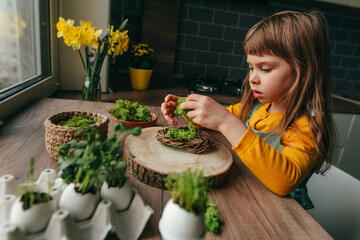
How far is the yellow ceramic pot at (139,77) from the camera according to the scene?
1702 mm

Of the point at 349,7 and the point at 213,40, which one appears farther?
the point at 213,40

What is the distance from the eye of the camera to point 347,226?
2.75 ft

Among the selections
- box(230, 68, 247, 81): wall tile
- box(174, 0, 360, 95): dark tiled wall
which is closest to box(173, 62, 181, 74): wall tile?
box(174, 0, 360, 95): dark tiled wall

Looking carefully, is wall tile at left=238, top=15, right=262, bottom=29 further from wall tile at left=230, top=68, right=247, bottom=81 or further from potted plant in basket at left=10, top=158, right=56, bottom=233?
potted plant in basket at left=10, top=158, right=56, bottom=233

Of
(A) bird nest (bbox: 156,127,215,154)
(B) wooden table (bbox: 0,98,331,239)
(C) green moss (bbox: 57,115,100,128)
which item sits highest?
(C) green moss (bbox: 57,115,100,128)

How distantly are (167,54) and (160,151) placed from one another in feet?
5.07

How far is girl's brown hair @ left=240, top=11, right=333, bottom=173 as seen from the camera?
0.88 meters

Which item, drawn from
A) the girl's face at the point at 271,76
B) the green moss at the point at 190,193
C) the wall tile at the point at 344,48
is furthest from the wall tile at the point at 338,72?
the green moss at the point at 190,193

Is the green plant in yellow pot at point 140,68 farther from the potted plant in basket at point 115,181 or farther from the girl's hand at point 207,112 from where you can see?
the potted plant in basket at point 115,181

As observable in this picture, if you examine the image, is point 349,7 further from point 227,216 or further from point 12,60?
point 12,60

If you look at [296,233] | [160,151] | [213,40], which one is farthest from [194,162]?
[213,40]

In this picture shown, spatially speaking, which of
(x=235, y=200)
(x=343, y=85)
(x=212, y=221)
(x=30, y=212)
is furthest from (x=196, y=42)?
(x=30, y=212)

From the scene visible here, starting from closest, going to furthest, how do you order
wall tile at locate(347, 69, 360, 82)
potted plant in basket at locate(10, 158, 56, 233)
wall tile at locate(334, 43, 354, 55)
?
potted plant in basket at locate(10, 158, 56, 233) < wall tile at locate(334, 43, 354, 55) < wall tile at locate(347, 69, 360, 82)

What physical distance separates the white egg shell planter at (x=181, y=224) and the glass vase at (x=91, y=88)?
3.18 feet
